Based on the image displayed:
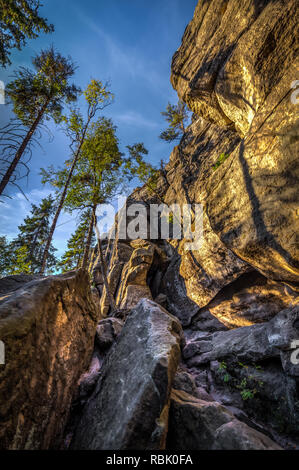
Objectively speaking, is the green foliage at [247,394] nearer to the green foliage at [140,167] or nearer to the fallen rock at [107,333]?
the fallen rock at [107,333]

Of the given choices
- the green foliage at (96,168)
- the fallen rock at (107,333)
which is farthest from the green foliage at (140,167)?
the fallen rock at (107,333)

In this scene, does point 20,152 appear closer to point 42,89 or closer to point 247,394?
point 42,89

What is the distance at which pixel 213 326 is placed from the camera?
11320mm

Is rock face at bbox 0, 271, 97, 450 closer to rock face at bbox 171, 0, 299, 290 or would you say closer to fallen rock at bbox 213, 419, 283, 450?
fallen rock at bbox 213, 419, 283, 450

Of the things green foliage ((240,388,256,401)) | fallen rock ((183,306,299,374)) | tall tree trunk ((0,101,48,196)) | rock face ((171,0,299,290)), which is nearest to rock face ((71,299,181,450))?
green foliage ((240,388,256,401))

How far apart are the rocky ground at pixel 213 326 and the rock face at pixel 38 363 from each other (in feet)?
0.07

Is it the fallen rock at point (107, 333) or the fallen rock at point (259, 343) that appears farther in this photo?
the fallen rock at point (107, 333)

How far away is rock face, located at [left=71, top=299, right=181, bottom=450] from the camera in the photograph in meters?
2.99

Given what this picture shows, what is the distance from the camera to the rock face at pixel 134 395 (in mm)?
2990

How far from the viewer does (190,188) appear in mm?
16844

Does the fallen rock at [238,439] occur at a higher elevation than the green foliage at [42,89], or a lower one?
lower

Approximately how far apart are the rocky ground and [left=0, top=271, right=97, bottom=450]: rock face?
2cm

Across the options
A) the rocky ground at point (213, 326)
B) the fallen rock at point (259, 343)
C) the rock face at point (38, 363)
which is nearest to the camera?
the rock face at point (38, 363)

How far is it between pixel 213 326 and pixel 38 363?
415 inches
